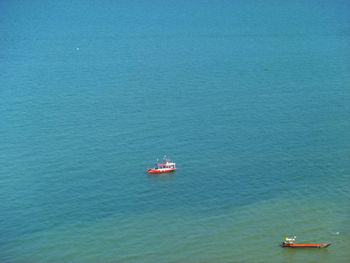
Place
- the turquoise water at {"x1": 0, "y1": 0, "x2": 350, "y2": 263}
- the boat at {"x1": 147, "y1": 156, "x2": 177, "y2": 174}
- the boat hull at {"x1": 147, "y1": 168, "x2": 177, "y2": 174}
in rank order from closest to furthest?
the turquoise water at {"x1": 0, "y1": 0, "x2": 350, "y2": 263} → the boat hull at {"x1": 147, "y1": 168, "x2": 177, "y2": 174} → the boat at {"x1": 147, "y1": 156, "x2": 177, "y2": 174}

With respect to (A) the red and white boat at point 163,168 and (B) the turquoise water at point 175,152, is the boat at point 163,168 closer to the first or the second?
(A) the red and white boat at point 163,168

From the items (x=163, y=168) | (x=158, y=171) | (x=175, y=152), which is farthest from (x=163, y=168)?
(x=175, y=152)

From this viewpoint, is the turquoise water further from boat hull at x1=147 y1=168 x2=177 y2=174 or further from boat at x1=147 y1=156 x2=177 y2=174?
boat at x1=147 y1=156 x2=177 y2=174

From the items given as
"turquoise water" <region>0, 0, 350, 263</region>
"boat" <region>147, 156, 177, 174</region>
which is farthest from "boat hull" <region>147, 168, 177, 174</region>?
"turquoise water" <region>0, 0, 350, 263</region>

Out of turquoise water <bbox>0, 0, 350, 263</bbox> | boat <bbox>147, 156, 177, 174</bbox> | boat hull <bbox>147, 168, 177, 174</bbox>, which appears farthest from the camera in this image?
boat <bbox>147, 156, 177, 174</bbox>

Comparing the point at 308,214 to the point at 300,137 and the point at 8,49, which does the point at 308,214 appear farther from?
the point at 8,49

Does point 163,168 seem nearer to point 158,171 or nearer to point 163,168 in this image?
point 163,168

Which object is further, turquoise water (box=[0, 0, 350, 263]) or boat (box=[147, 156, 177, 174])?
boat (box=[147, 156, 177, 174])

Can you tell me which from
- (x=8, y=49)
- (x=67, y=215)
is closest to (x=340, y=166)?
(x=67, y=215)

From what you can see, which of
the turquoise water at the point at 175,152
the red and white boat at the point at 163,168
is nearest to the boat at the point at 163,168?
the red and white boat at the point at 163,168
